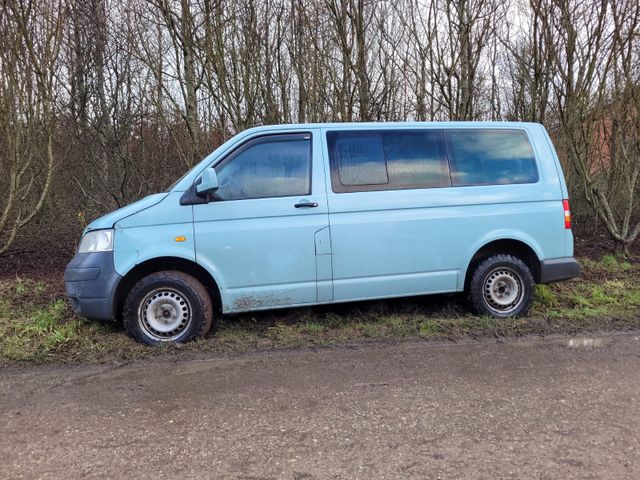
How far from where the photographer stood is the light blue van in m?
4.36

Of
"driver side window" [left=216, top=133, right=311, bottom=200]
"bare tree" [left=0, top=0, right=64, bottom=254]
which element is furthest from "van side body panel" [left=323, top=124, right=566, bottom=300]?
"bare tree" [left=0, top=0, right=64, bottom=254]

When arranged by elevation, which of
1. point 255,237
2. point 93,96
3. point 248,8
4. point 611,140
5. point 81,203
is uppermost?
point 248,8

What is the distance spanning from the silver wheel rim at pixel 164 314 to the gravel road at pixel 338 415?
0.41m

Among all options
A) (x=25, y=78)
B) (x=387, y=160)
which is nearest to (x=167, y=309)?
(x=387, y=160)

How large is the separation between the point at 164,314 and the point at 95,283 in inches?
26.5

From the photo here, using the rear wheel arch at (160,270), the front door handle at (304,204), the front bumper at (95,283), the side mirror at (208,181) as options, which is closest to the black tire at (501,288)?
the front door handle at (304,204)

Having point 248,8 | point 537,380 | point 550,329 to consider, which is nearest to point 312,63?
point 248,8

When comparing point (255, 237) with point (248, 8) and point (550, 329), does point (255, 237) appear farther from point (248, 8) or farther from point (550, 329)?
point (248, 8)

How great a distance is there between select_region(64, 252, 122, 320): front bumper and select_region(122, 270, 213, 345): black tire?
169 mm

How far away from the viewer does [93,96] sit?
10.8 metres

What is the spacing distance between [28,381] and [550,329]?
474 centimetres

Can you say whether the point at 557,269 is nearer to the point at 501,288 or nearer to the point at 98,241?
the point at 501,288

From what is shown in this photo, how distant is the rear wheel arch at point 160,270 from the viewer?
441cm

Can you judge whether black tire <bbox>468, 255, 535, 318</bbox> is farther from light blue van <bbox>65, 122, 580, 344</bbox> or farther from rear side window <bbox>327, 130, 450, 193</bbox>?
rear side window <bbox>327, 130, 450, 193</bbox>
